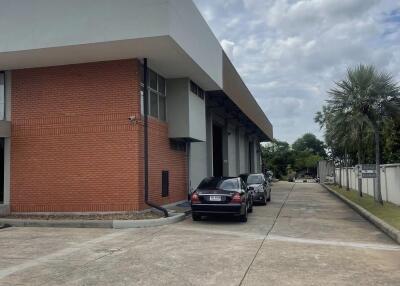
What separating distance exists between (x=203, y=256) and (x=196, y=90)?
1331cm

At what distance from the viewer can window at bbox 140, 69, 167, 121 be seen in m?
18.2

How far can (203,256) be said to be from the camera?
9.46 m

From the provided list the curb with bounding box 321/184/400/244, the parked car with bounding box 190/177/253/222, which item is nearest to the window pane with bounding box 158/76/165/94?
the parked car with bounding box 190/177/253/222

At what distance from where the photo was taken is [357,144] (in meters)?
22.3

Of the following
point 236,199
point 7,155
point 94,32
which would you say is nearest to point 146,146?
point 236,199

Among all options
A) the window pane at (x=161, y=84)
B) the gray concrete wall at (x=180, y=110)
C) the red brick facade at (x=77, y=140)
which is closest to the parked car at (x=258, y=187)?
the gray concrete wall at (x=180, y=110)

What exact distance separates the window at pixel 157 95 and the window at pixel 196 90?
1495 millimetres

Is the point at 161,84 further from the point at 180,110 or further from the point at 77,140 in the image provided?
the point at 77,140

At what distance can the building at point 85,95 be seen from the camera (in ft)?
48.5

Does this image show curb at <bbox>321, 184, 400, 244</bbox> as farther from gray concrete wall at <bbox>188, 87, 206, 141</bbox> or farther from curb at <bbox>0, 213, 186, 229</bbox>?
gray concrete wall at <bbox>188, 87, 206, 141</bbox>

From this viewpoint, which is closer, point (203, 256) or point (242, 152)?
point (203, 256)

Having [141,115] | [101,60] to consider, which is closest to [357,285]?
[141,115]

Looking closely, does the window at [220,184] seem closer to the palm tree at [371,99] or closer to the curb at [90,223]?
the curb at [90,223]

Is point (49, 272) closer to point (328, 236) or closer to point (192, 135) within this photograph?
point (328, 236)
